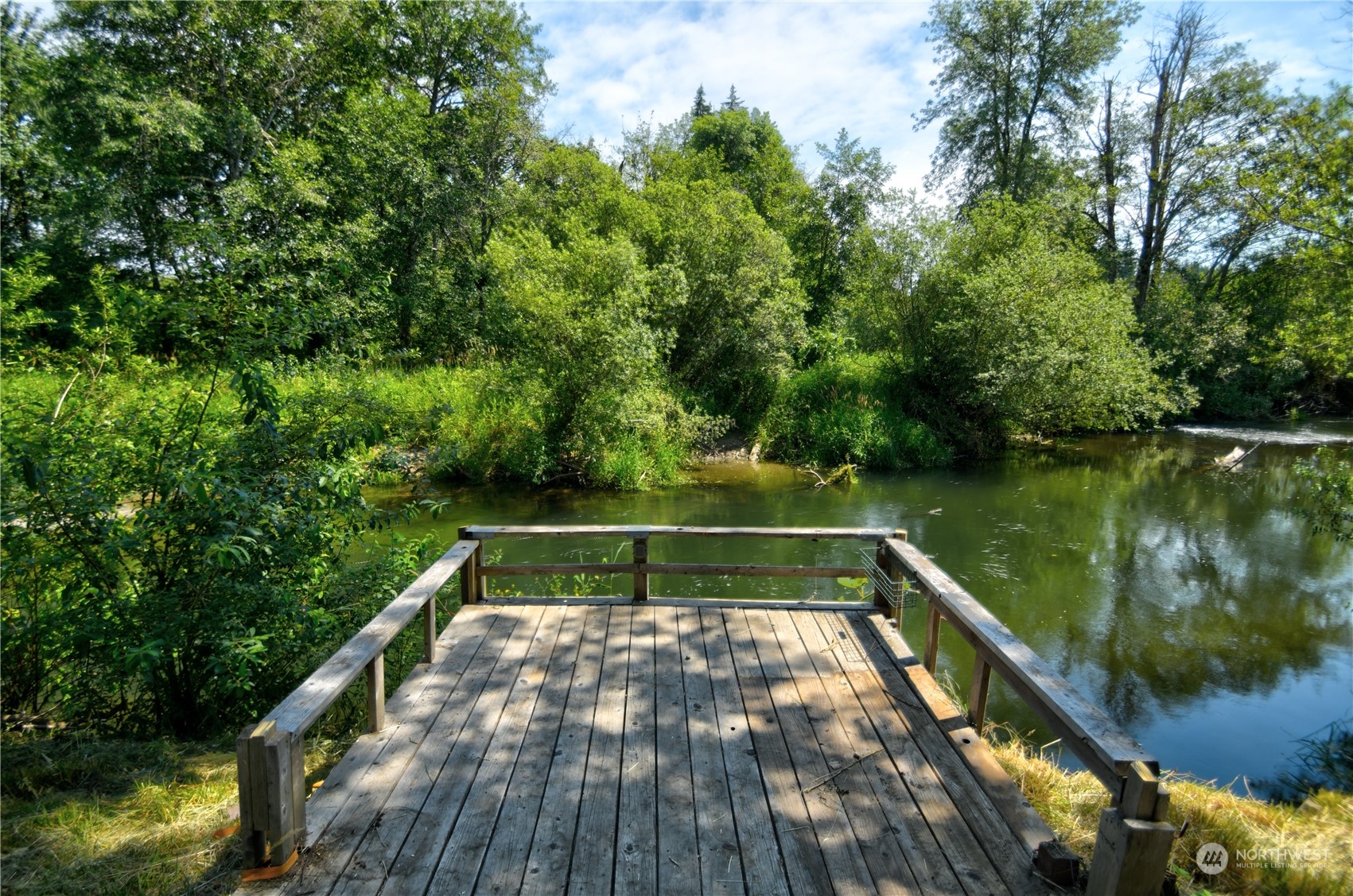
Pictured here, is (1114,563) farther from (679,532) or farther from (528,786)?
(528,786)

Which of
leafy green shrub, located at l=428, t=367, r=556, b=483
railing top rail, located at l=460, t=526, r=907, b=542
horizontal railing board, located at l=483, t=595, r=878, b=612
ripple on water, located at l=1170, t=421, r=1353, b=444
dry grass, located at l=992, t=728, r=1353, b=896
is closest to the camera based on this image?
dry grass, located at l=992, t=728, r=1353, b=896

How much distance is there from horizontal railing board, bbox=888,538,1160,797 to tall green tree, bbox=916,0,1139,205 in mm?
26418

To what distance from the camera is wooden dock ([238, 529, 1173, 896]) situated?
2.20 metres

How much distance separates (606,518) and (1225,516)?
34.7 ft

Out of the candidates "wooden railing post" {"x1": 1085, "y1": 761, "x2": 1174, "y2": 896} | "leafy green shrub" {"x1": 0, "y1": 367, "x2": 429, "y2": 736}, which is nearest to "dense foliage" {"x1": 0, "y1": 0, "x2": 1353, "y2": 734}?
"leafy green shrub" {"x1": 0, "y1": 367, "x2": 429, "y2": 736}

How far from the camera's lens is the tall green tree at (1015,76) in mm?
23859

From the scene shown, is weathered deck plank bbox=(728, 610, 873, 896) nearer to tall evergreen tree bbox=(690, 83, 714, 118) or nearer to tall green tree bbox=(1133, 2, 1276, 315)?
tall green tree bbox=(1133, 2, 1276, 315)

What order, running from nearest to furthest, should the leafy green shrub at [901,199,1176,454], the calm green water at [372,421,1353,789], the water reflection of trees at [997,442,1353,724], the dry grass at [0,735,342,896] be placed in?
the dry grass at [0,735,342,896], the calm green water at [372,421,1353,789], the water reflection of trees at [997,442,1353,724], the leafy green shrub at [901,199,1176,454]

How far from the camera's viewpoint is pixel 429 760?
9.40ft

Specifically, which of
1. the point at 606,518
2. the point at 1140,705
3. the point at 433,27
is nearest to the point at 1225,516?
Answer: the point at 1140,705

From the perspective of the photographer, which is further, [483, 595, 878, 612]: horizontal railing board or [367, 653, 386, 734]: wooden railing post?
[483, 595, 878, 612]: horizontal railing board

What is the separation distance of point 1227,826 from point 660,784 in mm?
2863

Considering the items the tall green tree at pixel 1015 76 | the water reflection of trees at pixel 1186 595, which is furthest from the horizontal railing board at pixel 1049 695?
the tall green tree at pixel 1015 76

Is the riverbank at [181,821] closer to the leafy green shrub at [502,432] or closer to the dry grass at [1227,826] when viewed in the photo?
the dry grass at [1227,826]
